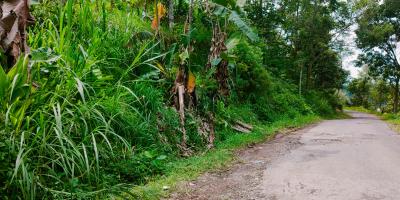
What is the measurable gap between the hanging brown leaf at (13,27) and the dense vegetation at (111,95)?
1cm

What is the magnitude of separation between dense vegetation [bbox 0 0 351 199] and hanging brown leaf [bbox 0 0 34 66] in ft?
0.05

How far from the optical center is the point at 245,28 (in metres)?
9.30

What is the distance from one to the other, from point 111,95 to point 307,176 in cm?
304

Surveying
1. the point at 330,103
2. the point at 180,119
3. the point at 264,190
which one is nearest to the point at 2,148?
the point at 264,190

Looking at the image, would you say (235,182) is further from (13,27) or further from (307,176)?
(13,27)

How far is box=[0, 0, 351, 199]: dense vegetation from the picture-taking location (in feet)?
12.7

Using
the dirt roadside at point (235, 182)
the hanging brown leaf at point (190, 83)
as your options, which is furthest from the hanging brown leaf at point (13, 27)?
the hanging brown leaf at point (190, 83)

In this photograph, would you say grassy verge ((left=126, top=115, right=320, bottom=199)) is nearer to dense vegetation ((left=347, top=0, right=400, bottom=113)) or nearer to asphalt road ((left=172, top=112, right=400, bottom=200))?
asphalt road ((left=172, top=112, right=400, bottom=200))

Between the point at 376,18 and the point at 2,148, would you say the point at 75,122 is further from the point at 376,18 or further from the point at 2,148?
the point at 376,18

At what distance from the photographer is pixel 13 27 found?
4402mm

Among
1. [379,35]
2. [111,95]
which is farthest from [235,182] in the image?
[379,35]

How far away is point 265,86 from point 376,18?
1849cm

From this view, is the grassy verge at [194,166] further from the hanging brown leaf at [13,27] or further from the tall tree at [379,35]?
the tall tree at [379,35]

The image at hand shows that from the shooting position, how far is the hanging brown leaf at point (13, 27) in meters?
4.32
